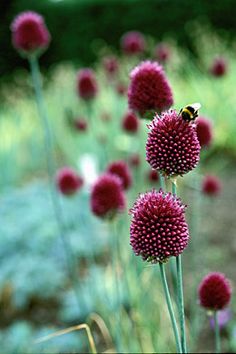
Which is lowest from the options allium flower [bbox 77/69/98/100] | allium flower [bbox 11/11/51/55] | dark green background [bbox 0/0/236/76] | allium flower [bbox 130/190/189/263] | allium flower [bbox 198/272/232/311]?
allium flower [bbox 198/272/232/311]

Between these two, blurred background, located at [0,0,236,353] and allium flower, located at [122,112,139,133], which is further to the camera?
allium flower, located at [122,112,139,133]

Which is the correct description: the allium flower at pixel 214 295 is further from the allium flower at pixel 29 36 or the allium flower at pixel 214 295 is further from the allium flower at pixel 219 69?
the allium flower at pixel 219 69

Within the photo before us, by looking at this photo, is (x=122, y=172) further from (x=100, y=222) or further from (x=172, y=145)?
(x=100, y=222)

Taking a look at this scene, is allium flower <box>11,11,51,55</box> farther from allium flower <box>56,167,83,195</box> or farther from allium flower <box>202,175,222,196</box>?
allium flower <box>202,175,222,196</box>

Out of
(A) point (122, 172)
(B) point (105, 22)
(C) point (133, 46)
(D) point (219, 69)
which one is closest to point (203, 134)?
(A) point (122, 172)

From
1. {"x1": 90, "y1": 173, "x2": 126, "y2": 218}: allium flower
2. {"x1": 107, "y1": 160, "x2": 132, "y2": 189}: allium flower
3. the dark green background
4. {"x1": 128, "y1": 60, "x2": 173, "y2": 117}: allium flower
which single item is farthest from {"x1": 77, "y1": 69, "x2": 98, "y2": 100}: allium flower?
the dark green background
